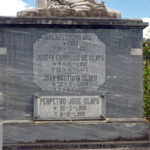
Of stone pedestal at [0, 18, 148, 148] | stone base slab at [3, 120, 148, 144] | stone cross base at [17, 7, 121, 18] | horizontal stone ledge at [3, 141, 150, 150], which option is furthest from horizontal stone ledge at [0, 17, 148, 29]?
horizontal stone ledge at [3, 141, 150, 150]

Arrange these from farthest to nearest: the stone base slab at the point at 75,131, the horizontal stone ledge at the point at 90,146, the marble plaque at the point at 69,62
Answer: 1. the marble plaque at the point at 69,62
2. the stone base slab at the point at 75,131
3. the horizontal stone ledge at the point at 90,146

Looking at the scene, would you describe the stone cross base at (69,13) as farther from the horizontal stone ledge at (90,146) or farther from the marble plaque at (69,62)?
the horizontal stone ledge at (90,146)

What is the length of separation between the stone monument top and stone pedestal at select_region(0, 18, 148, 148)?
17 cm

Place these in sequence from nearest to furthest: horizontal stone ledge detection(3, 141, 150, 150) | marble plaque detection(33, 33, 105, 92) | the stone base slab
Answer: horizontal stone ledge detection(3, 141, 150, 150)
the stone base slab
marble plaque detection(33, 33, 105, 92)

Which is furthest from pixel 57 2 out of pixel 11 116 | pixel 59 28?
pixel 11 116

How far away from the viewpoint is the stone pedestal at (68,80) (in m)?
4.41

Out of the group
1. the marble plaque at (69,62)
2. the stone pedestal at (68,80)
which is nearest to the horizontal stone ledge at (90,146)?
the stone pedestal at (68,80)

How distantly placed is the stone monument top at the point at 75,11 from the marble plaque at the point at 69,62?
358 millimetres

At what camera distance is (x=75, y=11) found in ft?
15.0

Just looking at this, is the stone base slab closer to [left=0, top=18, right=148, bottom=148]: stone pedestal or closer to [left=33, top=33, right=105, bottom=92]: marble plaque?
[left=0, top=18, right=148, bottom=148]: stone pedestal

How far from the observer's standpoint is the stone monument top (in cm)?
453

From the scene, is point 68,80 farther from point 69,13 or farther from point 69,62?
point 69,13

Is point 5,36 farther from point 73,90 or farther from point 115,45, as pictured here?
point 115,45

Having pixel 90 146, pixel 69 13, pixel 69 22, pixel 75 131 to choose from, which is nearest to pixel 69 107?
pixel 75 131
